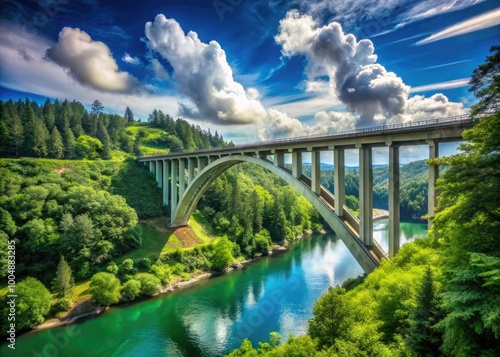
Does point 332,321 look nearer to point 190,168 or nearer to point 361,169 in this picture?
point 361,169

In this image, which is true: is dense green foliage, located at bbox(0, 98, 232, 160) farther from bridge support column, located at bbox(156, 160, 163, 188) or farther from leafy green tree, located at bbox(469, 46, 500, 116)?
leafy green tree, located at bbox(469, 46, 500, 116)

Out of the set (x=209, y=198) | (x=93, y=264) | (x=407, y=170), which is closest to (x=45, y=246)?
(x=93, y=264)

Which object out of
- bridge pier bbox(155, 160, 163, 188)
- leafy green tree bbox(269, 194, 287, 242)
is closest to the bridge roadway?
leafy green tree bbox(269, 194, 287, 242)

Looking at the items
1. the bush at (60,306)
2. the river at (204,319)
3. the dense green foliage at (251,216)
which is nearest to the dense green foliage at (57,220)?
the bush at (60,306)

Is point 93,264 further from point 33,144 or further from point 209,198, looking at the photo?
point 33,144

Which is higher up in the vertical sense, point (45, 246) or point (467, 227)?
point (467, 227)
